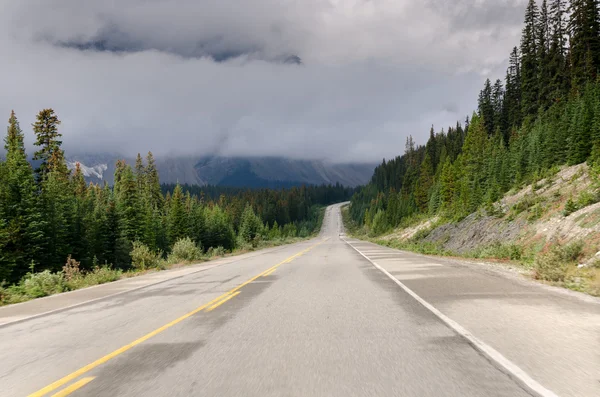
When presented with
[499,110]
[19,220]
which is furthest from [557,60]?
[19,220]

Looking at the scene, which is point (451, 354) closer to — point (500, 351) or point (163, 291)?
point (500, 351)

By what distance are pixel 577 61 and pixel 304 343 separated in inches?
2833

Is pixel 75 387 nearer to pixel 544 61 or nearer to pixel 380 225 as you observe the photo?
pixel 544 61

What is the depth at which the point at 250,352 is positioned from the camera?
16.7ft

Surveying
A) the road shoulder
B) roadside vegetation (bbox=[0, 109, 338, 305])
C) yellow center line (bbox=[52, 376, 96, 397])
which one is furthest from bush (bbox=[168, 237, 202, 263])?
yellow center line (bbox=[52, 376, 96, 397])

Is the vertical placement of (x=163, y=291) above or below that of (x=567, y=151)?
below

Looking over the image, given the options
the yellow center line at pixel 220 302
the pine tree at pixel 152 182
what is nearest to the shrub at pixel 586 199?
the yellow center line at pixel 220 302

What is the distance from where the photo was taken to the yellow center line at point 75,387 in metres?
3.92

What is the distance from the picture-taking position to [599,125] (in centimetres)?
3250

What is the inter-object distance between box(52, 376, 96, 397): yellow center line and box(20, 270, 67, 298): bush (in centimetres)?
961

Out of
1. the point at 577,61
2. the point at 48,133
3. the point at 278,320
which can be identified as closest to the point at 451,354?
the point at 278,320

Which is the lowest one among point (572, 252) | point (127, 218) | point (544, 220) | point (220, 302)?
point (220, 302)

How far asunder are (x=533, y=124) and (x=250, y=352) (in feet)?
228

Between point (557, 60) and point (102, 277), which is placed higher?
point (557, 60)
